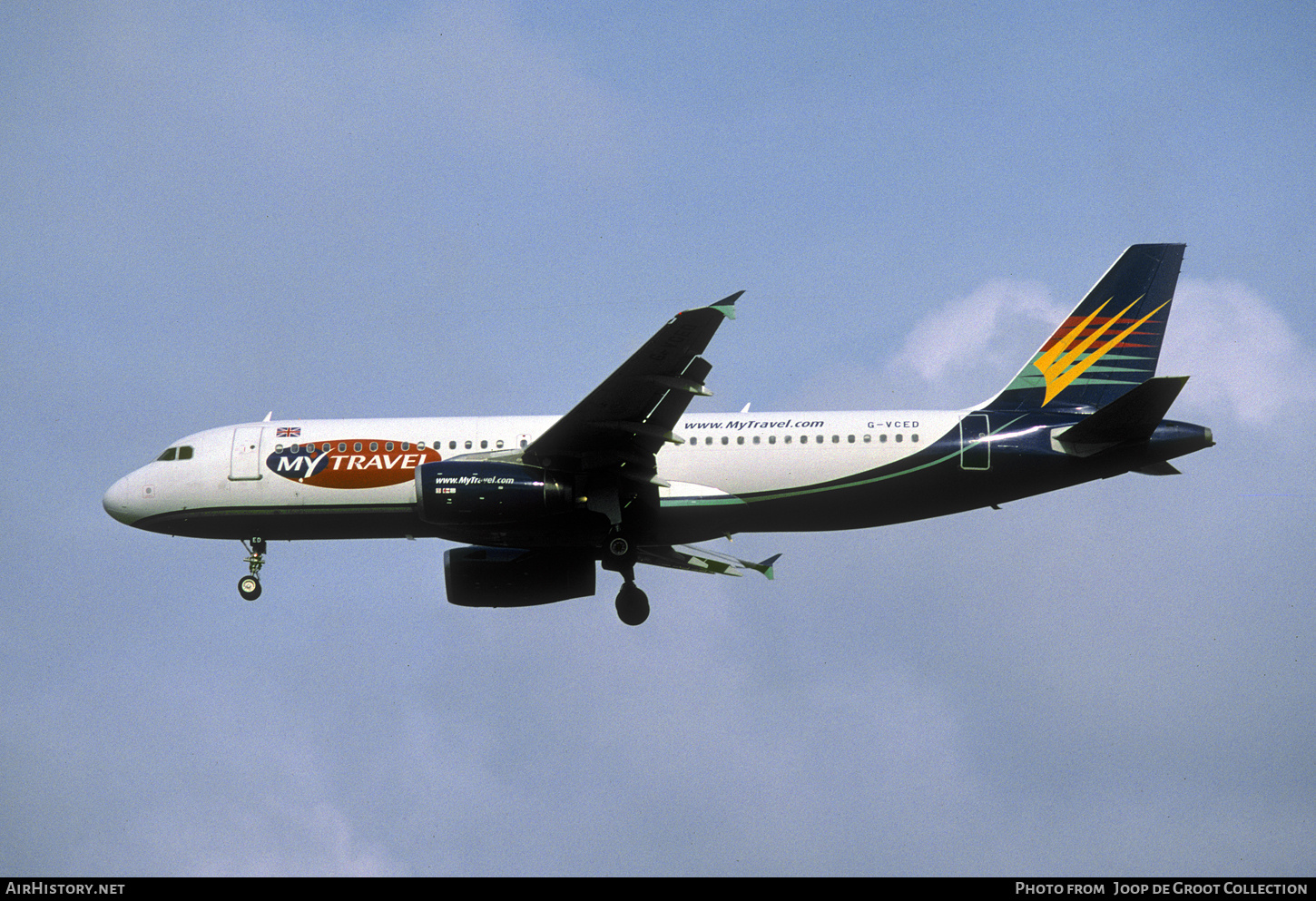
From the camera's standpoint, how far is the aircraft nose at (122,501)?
94.4ft

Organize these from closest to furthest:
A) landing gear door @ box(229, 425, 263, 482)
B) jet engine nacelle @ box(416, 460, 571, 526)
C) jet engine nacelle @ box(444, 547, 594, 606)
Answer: jet engine nacelle @ box(416, 460, 571, 526)
landing gear door @ box(229, 425, 263, 482)
jet engine nacelle @ box(444, 547, 594, 606)

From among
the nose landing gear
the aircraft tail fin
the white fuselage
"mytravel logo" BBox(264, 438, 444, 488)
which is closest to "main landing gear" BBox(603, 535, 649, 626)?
the nose landing gear

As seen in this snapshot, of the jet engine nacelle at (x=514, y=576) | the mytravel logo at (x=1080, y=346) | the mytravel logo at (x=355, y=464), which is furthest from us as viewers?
the jet engine nacelle at (x=514, y=576)

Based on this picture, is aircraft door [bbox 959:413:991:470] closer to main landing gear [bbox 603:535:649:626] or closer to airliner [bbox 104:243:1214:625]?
airliner [bbox 104:243:1214:625]

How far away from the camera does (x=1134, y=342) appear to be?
29.2m

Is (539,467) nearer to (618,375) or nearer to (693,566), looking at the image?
(618,375)

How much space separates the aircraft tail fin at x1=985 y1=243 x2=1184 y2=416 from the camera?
93.5 ft

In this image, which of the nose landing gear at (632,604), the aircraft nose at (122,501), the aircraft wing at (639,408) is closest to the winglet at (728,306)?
the aircraft wing at (639,408)

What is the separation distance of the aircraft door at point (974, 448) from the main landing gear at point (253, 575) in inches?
559

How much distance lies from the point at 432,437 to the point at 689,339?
6874mm

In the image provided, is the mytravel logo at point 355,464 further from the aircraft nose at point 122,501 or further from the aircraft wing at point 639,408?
the aircraft nose at point 122,501

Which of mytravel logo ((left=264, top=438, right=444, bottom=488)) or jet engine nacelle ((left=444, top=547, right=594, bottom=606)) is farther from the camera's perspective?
jet engine nacelle ((left=444, top=547, right=594, bottom=606))

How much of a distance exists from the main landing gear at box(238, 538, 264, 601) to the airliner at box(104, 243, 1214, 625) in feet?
0.12
